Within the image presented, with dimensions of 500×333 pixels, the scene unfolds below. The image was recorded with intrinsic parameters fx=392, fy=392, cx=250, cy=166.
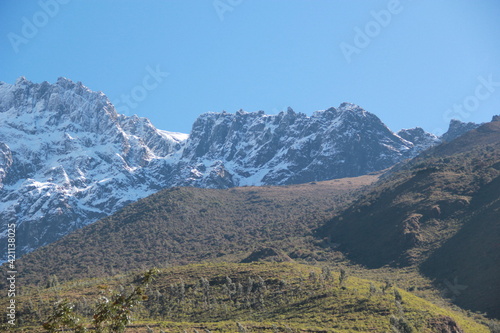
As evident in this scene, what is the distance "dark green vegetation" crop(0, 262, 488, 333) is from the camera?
75.6m

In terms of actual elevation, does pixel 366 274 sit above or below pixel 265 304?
below

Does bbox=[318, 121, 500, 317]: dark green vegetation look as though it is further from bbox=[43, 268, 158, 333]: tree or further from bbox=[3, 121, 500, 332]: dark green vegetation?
bbox=[43, 268, 158, 333]: tree

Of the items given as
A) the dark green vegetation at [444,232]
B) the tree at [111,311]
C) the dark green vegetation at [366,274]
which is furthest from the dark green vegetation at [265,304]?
the tree at [111,311]

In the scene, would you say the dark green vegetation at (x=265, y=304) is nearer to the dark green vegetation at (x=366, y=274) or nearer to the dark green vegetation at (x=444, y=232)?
the dark green vegetation at (x=366, y=274)

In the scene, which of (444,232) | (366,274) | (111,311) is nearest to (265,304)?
(366,274)

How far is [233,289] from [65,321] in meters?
93.4

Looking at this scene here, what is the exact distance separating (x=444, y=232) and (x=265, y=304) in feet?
280

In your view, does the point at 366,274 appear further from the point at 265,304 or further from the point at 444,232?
the point at 265,304

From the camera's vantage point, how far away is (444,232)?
478ft

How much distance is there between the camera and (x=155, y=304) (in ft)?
338

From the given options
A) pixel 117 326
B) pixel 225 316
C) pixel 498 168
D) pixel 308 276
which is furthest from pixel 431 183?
pixel 117 326

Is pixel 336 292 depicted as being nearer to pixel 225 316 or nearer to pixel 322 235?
pixel 225 316

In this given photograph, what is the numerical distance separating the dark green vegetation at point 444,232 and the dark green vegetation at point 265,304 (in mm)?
26829

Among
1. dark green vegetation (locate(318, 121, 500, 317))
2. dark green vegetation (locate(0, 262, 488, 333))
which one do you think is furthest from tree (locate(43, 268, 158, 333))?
dark green vegetation (locate(318, 121, 500, 317))
